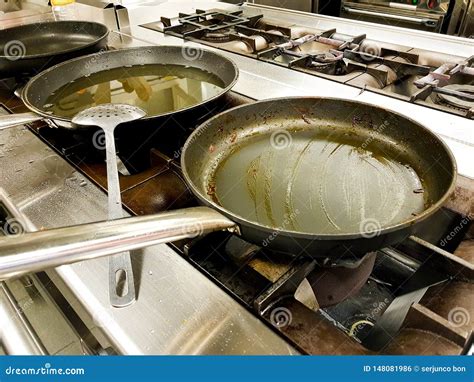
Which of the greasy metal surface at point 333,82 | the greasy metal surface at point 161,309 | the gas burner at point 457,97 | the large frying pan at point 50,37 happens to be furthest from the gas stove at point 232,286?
the large frying pan at point 50,37

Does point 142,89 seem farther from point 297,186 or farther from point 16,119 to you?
point 297,186

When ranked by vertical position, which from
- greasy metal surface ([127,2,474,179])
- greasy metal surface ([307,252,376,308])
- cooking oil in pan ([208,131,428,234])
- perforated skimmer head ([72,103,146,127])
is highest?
perforated skimmer head ([72,103,146,127])

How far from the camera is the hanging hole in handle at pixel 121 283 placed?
58 centimetres

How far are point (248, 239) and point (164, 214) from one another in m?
0.12

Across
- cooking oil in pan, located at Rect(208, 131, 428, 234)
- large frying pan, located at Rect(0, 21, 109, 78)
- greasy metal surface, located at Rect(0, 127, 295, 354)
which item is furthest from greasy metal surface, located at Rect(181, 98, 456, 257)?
large frying pan, located at Rect(0, 21, 109, 78)

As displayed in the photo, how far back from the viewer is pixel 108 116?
0.79 metres

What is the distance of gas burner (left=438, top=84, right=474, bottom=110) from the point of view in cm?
96

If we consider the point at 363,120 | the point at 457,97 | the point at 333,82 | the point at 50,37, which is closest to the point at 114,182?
the point at 363,120

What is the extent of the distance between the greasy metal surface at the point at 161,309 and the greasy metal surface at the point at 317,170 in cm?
13

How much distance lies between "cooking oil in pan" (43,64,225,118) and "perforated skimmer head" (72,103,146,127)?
0.13 meters

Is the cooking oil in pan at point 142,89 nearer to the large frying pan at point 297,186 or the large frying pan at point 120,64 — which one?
the large frying pan at point 120,64

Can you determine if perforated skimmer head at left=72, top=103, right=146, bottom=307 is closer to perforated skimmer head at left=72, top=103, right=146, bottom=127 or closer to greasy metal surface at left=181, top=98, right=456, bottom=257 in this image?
perforated skimmer head at left=72, top=103, right=146, bottom=127

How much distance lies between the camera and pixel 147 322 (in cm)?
54

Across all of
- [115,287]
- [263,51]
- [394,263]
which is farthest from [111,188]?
[263,51]
